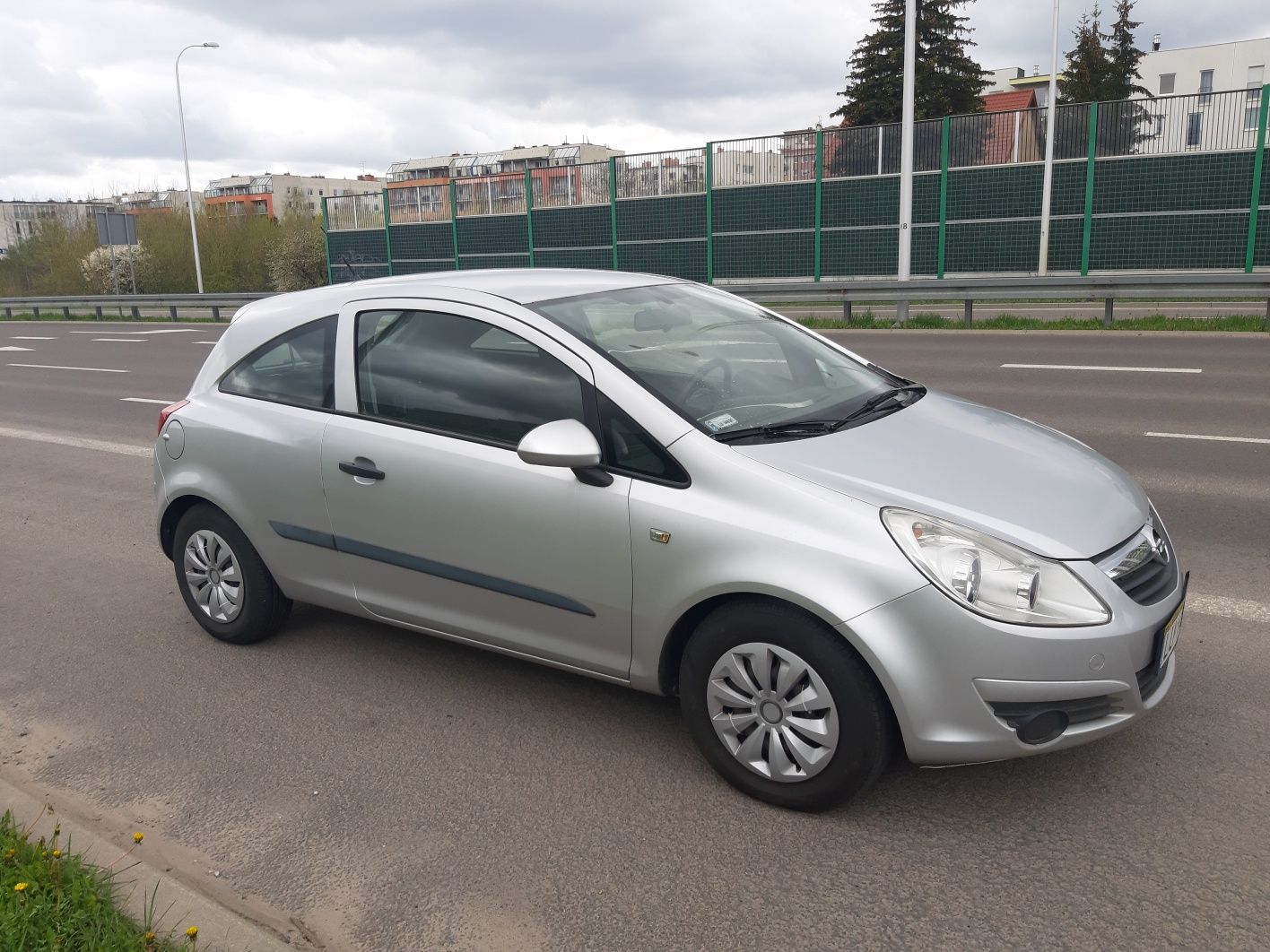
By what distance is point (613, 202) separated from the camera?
2672 centimetres

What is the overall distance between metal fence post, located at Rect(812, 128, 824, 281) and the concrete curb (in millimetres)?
22163

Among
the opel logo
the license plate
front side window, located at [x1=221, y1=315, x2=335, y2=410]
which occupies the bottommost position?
the license plate

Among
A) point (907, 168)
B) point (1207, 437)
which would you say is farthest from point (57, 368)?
point (1207, 437)

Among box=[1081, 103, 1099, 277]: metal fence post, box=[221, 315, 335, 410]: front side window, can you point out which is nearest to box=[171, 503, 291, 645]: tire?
box=[221, 315, 335, 410]: front side window

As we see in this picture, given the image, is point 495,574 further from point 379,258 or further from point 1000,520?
point 379,258

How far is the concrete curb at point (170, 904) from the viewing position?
105 inches

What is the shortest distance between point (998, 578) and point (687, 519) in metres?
0.88

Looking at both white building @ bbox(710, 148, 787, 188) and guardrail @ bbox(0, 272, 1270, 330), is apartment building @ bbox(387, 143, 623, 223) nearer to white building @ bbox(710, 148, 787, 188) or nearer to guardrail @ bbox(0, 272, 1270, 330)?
white building @ bbox(710, 148, 787, 188)

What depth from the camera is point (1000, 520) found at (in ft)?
10.0

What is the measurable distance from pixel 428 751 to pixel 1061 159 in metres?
21.0

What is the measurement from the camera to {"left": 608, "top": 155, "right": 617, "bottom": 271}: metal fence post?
Answer: 87.0 feet

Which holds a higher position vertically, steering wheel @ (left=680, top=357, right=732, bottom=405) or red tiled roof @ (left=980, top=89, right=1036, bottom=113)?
red tiled roof @ (left=980, top=89, right=1036, bottom=113)

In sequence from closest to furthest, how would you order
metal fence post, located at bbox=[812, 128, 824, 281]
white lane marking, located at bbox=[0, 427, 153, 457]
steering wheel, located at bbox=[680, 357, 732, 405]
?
steering wheel, located at bbox=[680, 357, 732, 405], white lane marking, located at bbox=[0, 427, 153, 457], metal fence post, located at bbox=[812, 128, 824, 281]

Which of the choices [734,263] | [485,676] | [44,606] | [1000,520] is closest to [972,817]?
[1000,520]
